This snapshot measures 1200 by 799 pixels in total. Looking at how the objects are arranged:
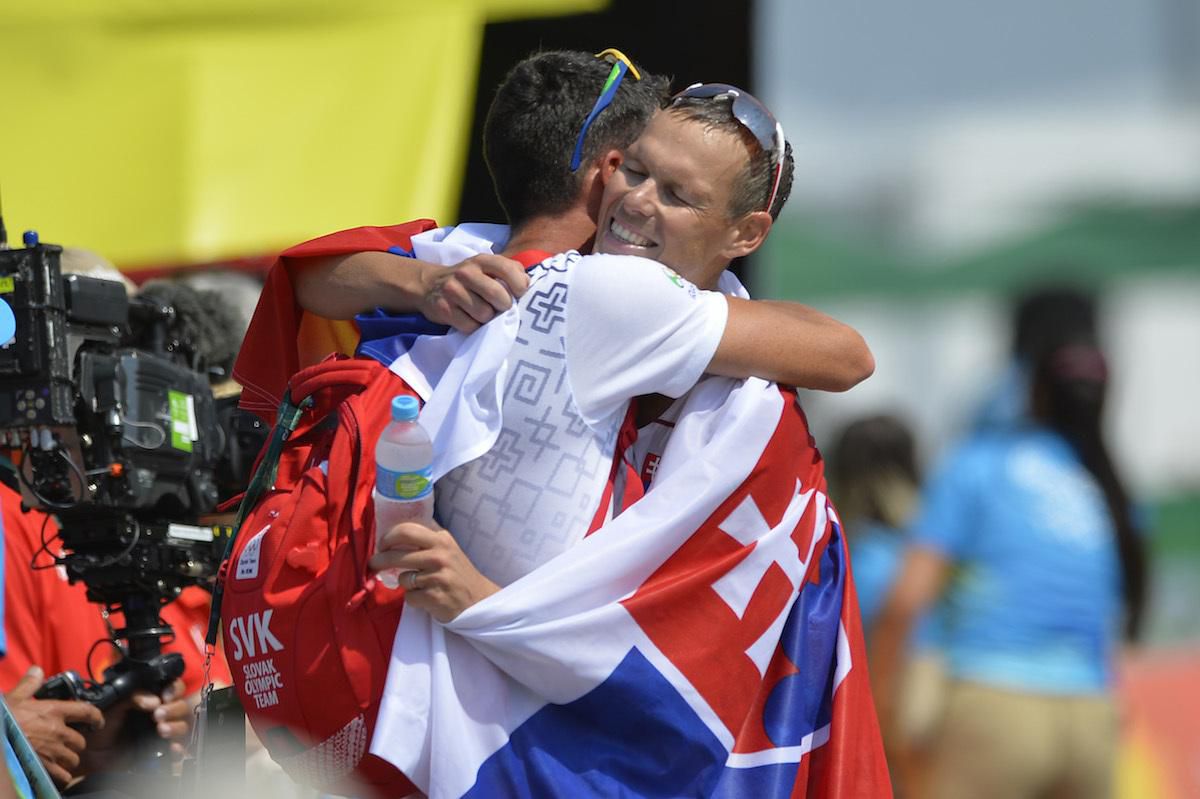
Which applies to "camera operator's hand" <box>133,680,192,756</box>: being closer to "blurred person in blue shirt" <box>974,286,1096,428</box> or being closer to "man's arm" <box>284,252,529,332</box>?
"man's arm" <box>284,252,529,332</box>

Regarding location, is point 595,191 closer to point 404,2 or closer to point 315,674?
point 315,674

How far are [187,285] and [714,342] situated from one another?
7.07ft

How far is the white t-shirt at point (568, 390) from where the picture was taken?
2.25 meters

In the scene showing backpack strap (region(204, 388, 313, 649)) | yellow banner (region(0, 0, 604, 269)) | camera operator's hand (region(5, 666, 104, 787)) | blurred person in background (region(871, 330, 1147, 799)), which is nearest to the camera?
backpack strap (region(204, 388, 313, 649))

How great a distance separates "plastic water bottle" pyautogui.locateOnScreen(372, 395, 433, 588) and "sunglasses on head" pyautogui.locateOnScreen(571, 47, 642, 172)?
55cm

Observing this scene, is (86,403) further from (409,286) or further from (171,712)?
(409,286)

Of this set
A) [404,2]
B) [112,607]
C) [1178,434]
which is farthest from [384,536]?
[1178,434]

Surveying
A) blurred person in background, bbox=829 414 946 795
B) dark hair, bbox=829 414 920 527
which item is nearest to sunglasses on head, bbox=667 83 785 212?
blurred person in background, bbox=829 414 946 795

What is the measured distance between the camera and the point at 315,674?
7.27 ft

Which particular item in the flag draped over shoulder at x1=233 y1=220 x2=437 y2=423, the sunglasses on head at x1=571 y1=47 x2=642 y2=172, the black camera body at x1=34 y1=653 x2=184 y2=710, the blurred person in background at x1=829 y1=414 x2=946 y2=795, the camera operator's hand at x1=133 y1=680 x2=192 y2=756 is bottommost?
the blurred person in background at x1=829 y1=414 x2=946 y2=795

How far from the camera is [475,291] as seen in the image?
232 cm

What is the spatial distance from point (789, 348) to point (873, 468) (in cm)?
302

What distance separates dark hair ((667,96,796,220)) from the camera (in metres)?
2.46

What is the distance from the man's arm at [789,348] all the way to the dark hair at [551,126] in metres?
0.36
